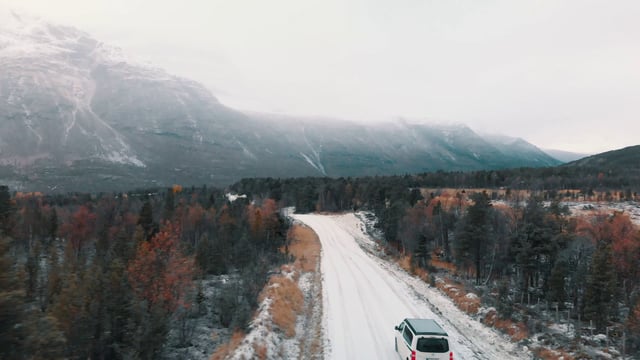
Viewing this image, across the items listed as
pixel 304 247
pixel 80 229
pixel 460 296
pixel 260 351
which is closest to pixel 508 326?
pixel 460 296

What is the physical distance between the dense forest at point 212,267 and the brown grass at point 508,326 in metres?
0.76

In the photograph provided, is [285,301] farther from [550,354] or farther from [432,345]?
[550,354]

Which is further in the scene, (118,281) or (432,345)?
(118,281)

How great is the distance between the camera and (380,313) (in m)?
32.3

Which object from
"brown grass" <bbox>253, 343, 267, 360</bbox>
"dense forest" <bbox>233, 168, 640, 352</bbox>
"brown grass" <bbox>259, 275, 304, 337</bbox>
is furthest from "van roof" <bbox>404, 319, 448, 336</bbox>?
"dense forest" <bbox>233, 168, 640, 352</bbox>

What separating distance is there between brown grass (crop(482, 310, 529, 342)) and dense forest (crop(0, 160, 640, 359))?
0.76m

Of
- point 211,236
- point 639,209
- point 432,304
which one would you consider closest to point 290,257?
point 211,236

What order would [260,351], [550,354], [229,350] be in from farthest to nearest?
[550,354]
[229,350]
[260,351]

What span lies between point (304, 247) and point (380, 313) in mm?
42510

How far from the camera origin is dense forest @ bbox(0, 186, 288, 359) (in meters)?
12.7

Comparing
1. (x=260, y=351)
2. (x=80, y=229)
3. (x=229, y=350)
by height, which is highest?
(x=260, y=351)

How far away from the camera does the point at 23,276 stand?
44.7 ft

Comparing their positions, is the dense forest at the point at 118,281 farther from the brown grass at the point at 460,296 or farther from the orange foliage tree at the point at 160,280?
the brown grass at the point at 460,296

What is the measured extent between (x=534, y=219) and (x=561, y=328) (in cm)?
2386
